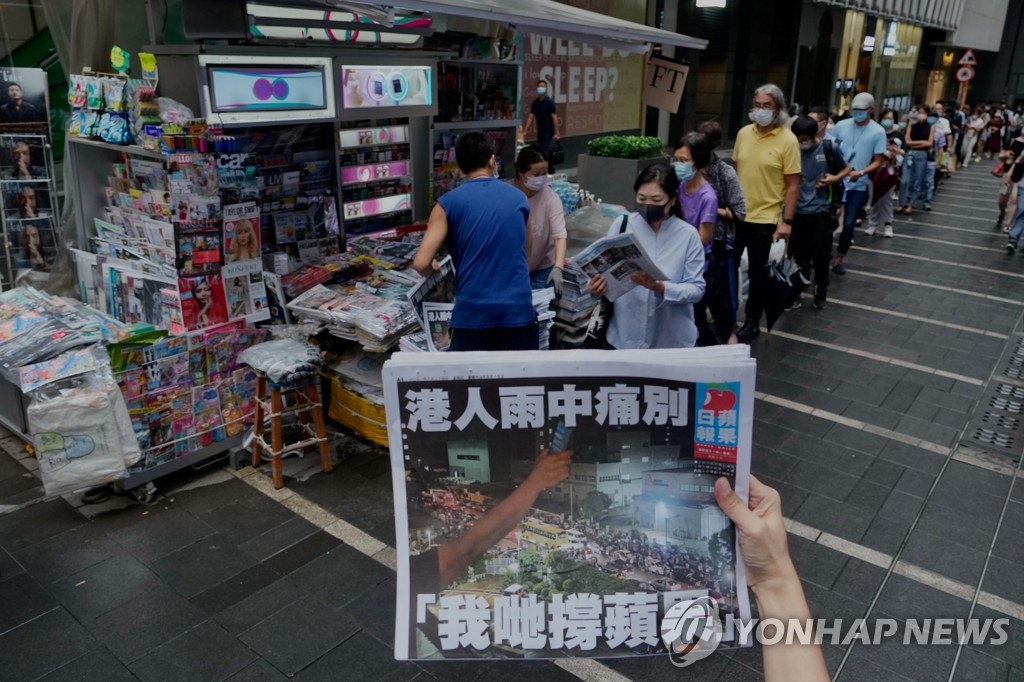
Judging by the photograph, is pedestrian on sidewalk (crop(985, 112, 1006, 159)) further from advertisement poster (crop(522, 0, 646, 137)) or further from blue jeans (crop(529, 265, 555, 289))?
blue jeans (crop(529, 265, 555, 289))

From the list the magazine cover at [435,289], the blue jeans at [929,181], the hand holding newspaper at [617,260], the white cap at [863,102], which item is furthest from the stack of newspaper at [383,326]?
the blue jeans at [929,181]

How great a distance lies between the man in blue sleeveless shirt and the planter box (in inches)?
154

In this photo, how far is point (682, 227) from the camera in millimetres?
3973

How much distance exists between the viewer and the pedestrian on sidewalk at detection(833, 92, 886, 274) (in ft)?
28.0

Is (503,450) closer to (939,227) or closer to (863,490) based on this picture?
(863,490)

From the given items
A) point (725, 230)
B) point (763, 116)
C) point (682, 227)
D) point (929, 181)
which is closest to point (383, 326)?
point (682, 227)

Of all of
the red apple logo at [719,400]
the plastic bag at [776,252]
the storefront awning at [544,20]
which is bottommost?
the plastic bag at [776,252]

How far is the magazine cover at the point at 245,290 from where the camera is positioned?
14.5ft

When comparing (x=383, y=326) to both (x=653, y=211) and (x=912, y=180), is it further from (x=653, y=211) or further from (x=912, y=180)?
(x=912, y=180)

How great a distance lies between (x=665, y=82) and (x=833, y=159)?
182 cm

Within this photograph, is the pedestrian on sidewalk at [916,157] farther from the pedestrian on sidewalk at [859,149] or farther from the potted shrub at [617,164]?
the potted shrub at [617,164]

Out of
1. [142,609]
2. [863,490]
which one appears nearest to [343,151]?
[142,609]

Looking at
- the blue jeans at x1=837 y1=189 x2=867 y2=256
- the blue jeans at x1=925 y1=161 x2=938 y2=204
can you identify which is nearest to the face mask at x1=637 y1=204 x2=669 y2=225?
the blue jeans at x1=837 y1=189 x2=867 y2=256

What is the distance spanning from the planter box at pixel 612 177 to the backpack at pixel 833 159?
5.49 ft
